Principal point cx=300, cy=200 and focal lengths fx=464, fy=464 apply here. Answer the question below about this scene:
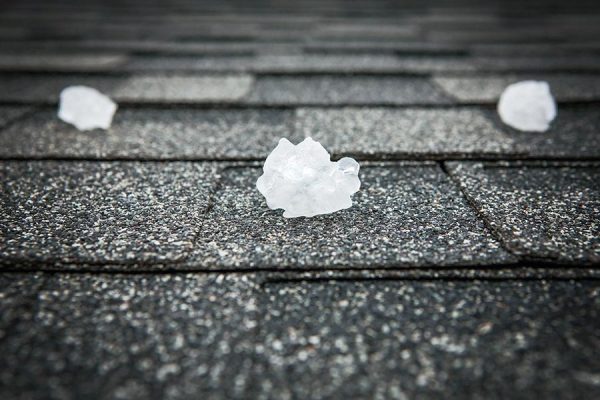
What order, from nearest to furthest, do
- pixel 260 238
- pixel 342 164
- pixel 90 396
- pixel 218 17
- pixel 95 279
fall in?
1. pixel 90 396
2. pixel 95 279
3. pixel 260 238
4. pixel 342 164
5. pixel 218 17

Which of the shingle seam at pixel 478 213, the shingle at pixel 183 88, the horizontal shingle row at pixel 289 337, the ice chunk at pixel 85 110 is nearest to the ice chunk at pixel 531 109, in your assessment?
Result: the shingle seam at pixel 478 213

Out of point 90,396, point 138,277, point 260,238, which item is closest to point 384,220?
point 260,238

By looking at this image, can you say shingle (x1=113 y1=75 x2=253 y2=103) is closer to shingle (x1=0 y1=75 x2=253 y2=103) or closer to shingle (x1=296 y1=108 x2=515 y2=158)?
shingle (x1=0 y1=75 x2=253 y2=103)

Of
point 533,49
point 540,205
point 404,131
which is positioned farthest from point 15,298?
point 533,49

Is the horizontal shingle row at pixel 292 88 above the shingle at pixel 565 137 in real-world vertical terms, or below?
above

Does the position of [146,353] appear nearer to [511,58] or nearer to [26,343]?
[26,343]

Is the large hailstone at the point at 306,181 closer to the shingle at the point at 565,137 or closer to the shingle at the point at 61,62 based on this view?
the shingle at the point at 565,137
